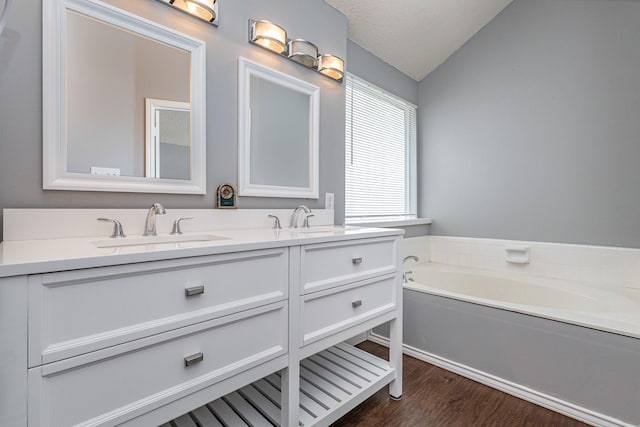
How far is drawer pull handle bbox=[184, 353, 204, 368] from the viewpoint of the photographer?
87 cm

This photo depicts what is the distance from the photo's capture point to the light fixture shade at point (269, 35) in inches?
62.3

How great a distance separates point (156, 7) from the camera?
130 cm

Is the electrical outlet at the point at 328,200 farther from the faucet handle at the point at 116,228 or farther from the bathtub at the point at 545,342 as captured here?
the faucet handle at the point at 116,228

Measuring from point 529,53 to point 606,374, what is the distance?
2.27m

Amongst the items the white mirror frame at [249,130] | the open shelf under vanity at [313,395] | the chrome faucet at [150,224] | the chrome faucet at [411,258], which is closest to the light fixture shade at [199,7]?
the white mirror frame at [249,130]

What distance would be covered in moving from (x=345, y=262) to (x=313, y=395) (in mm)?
615

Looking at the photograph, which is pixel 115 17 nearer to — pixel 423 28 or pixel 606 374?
pixel 423 28

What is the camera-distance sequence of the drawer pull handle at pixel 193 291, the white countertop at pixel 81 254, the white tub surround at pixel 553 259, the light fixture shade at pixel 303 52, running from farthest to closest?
the white tub surround at pixel 553 259 < the light fixture shade at pixel 303 52 < the drawer pull handle at pixel 193 291 < the white countertop at pixel 81 254

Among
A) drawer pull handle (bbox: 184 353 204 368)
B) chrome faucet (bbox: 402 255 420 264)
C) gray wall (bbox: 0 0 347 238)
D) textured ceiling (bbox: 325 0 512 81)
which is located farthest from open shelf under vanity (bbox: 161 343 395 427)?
textured ceiling (bbox: 325 0 512 81)

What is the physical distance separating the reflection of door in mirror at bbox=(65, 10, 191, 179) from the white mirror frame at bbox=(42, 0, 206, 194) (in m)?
0.02

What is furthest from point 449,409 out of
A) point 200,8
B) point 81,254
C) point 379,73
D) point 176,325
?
point 379,73

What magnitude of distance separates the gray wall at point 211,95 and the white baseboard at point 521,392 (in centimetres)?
108

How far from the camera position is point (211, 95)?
146 centimetres

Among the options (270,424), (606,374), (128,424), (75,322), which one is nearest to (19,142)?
(75,322)
